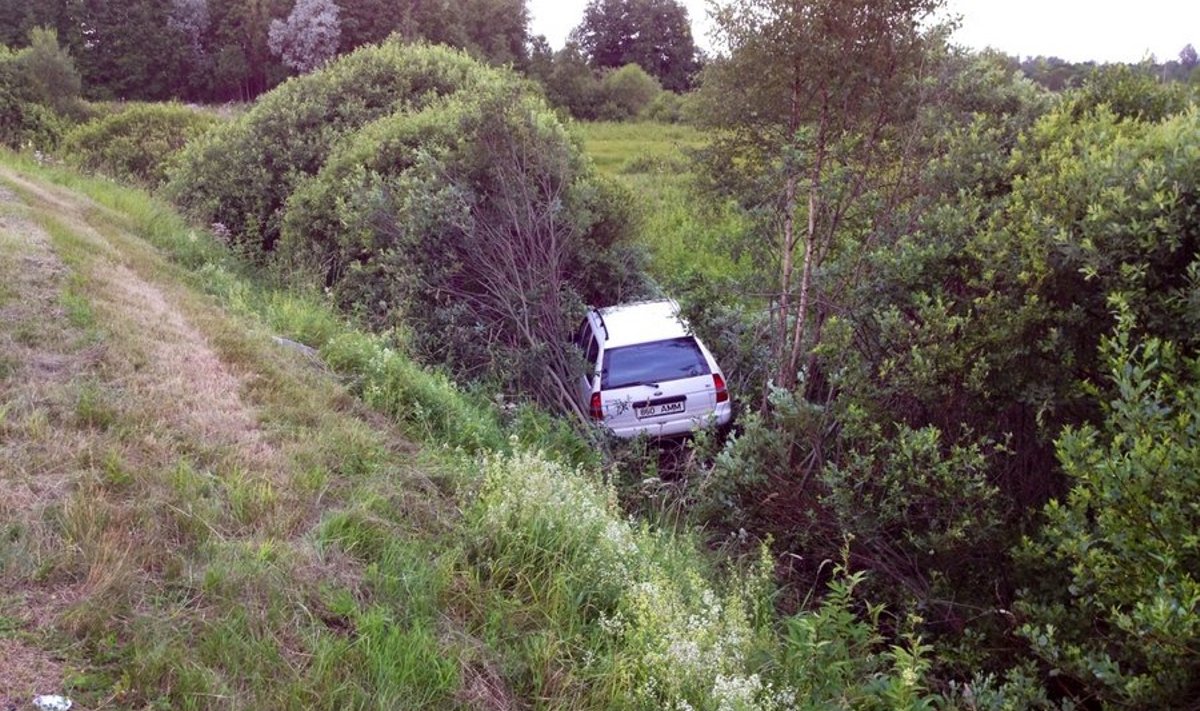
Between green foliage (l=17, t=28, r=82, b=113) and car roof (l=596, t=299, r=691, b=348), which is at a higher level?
green foliage (l=17, t=28, r=82, b=113)

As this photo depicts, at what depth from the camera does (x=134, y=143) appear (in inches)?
773

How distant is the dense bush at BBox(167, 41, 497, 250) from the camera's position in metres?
14.0

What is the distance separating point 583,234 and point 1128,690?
883cm

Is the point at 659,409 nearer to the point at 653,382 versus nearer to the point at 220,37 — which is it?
the point at 653,382

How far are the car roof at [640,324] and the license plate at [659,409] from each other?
0.73m

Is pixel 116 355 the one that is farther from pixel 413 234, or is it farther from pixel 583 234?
pixel 583 234

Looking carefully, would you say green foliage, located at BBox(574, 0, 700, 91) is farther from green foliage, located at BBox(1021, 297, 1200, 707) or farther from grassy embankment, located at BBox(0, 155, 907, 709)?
green foliage, located at BBox(1021, 297, 1200, 707)

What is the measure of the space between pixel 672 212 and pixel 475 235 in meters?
9.66

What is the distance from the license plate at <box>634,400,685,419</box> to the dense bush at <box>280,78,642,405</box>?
111 cm

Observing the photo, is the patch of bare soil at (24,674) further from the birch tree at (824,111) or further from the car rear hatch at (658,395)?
the car rear hatch at (658,395)

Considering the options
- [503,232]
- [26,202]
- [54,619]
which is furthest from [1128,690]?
[26,202]

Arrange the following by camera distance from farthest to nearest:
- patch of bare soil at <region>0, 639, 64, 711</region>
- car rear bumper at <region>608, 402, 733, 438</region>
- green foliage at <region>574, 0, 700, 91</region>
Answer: green foliage at <region>574, 0, 700, 91</region> → car rear bumper at <region>608, 402, 733, 438</region> → patch of bare soil at <region>0, 639, 64, 711</region>

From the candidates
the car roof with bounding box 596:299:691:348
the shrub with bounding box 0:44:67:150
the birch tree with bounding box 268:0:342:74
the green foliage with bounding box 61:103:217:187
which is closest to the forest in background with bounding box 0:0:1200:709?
the car roof with bounding box 596:299:691:348

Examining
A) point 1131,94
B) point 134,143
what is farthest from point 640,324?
point 134,143
